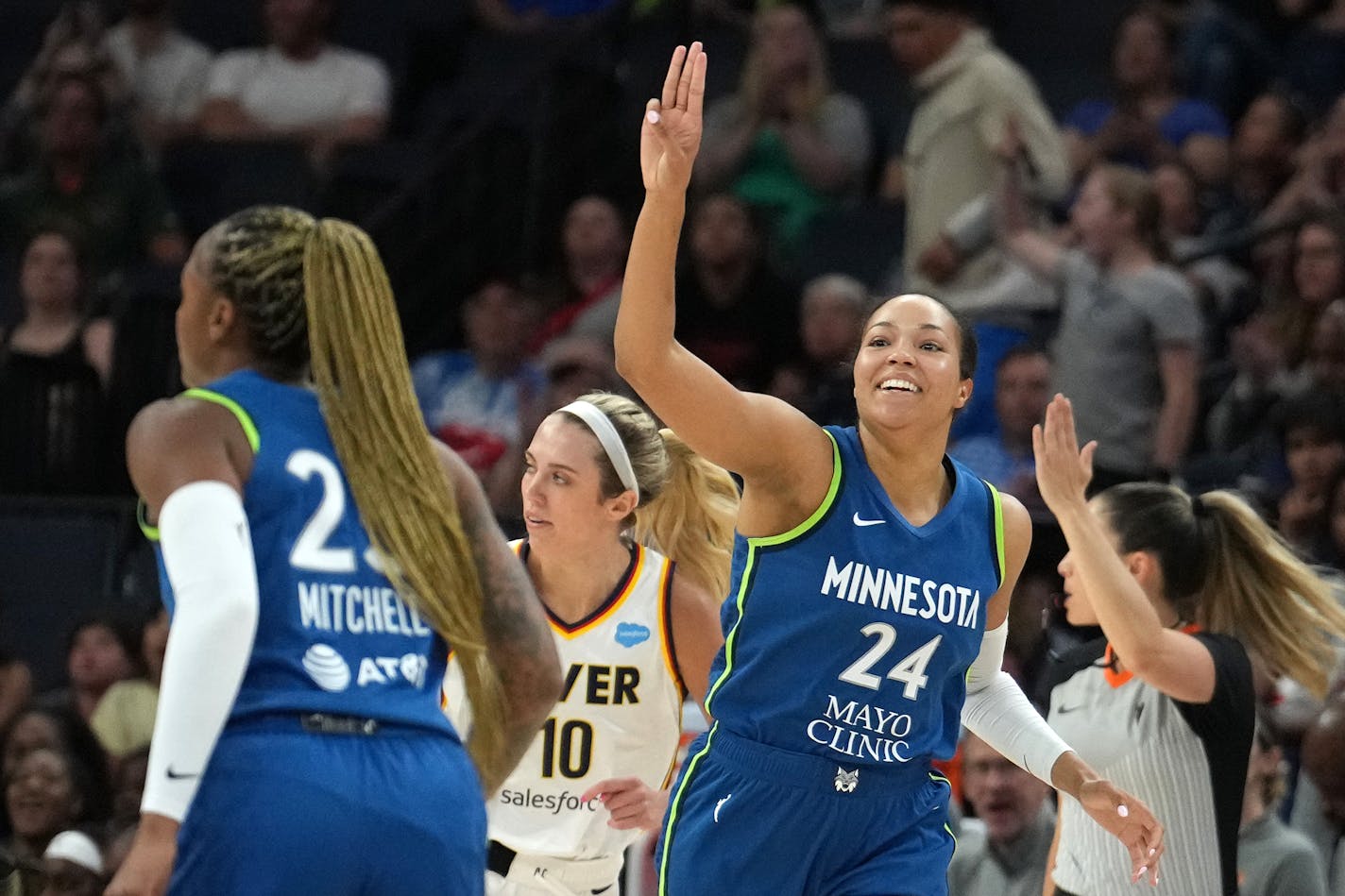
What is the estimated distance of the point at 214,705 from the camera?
2.87 meters

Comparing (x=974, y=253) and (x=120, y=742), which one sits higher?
(x=974, y=253)

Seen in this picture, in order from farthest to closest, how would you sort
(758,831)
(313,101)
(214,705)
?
(313,101), (758,831), (214,705)

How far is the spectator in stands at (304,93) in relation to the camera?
1065 centimetres

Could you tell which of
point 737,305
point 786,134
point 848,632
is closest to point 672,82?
point 848,632

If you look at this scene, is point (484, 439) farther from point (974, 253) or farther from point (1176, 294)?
point (1176, 294)

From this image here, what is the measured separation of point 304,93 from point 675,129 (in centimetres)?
745

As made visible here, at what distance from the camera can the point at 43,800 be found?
281 inches

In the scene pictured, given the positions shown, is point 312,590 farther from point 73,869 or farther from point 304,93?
point 304,93

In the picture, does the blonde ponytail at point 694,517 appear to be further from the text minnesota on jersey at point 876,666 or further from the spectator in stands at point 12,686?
the spectator in stands at point 12,686

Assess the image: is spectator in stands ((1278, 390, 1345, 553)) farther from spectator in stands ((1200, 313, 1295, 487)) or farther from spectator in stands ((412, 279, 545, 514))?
spectator in stands ((412, 279, 545, 514))

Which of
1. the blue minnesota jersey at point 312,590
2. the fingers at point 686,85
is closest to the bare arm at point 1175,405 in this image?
the fingers at point 686,85

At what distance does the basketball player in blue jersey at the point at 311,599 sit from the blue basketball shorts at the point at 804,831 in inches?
32.7

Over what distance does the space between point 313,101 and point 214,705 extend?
26.9 ft

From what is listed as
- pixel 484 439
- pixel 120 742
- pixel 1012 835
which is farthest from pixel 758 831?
pixel 484 439
